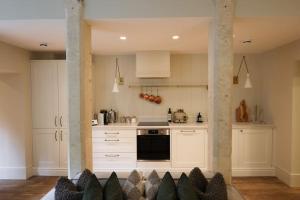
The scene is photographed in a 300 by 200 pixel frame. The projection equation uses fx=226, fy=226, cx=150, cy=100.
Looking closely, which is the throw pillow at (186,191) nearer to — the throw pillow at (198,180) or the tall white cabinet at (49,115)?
Answer: the throw pillow at (198,180)

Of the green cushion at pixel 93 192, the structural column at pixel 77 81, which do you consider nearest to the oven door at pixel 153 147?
the structural column at pixel 77 81

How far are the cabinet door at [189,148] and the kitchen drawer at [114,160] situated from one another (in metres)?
0.85

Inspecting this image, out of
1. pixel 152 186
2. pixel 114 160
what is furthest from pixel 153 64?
pixel 152 186

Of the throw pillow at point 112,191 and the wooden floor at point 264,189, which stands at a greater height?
the throw pillow at point 112,191

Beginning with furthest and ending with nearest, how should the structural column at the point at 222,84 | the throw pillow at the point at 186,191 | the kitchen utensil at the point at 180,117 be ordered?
the kitchen utensil at the point at 180,117, the structural column at the point at 222,84, the throw pillow at the point at 186,191

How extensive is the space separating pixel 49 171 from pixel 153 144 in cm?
217

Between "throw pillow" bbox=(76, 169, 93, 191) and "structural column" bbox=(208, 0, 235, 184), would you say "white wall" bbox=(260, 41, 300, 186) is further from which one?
"throw pillow" bbox=(76, 169, 93, 191)

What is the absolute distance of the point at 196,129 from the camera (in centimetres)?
445

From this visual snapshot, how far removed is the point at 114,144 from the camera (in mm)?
4500

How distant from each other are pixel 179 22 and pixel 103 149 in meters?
2.95

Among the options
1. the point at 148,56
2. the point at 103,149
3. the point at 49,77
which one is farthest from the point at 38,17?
the point at 103,149

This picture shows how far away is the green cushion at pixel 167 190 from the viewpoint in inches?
74.3

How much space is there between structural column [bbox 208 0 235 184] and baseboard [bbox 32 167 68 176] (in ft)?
10.6

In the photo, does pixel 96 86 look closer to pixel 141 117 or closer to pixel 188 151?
pixel 141 117
